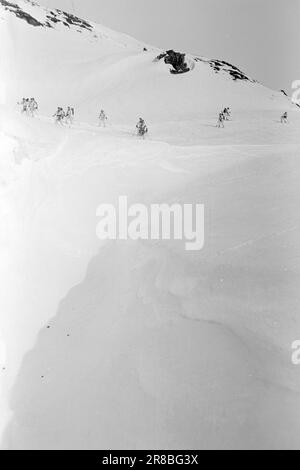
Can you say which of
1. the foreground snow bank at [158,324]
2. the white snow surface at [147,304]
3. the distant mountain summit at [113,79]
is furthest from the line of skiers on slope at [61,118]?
the foreground snow bank at [158,324]

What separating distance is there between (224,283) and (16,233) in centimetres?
258

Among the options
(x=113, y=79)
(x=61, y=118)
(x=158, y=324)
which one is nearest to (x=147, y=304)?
(x=158, y=324)

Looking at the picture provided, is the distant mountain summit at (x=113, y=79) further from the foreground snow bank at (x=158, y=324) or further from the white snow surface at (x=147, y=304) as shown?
the foreground snow bank at (x=158, y=324)

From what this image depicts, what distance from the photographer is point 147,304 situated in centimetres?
343

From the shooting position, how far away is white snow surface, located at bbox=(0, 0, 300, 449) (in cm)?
259

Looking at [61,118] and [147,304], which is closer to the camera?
[147,304]

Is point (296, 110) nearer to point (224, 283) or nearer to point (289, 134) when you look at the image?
point (289, 134)

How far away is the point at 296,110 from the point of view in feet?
46.1

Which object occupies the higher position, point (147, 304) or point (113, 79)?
point (113, 79)

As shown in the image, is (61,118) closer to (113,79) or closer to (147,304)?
(113,79)

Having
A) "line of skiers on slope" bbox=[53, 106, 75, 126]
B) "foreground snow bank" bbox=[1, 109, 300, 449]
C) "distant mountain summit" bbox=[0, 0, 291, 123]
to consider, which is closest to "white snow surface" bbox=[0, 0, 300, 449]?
"foreground snow bank" bbox=[1, 109, 300, 449]

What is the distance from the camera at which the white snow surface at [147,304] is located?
2.59 meters

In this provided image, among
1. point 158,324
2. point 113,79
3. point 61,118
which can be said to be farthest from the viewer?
point 113,79

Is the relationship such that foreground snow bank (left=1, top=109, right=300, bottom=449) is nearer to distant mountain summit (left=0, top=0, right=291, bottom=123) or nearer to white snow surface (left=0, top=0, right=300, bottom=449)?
white snow surface (left=0, top=0, right=300, bottom=449)
